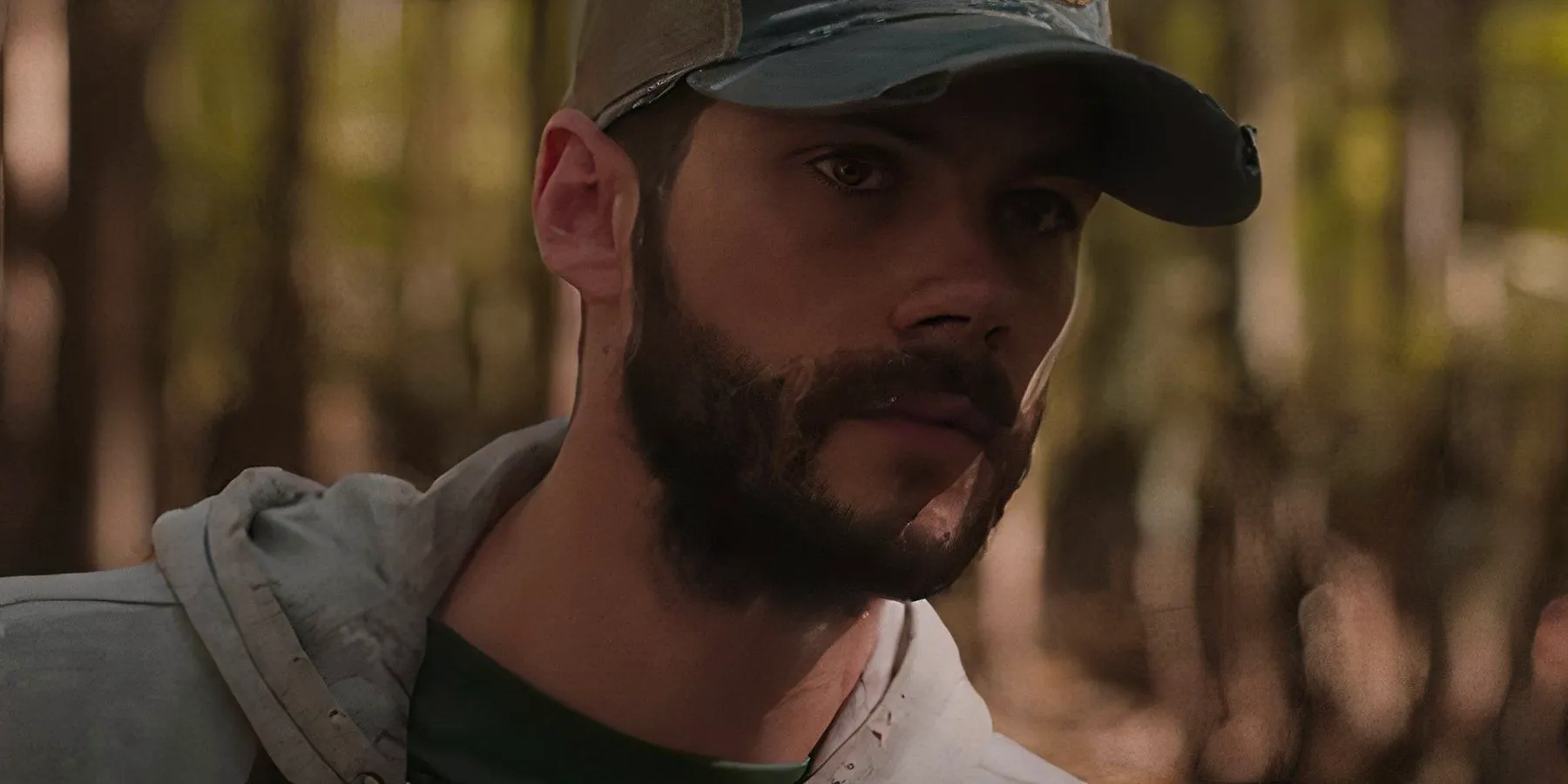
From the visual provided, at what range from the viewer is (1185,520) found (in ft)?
7.13

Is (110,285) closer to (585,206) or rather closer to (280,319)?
(280,319)

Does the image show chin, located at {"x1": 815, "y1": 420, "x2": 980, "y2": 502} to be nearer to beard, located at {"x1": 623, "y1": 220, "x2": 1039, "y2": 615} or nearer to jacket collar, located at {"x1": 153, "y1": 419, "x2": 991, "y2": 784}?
beard, located at {"x1": 623, "y1": 220, "x2": 1039, "y2": 615}

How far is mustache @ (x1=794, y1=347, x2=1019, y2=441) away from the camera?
4.00 ft

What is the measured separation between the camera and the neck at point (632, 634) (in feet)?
4.41

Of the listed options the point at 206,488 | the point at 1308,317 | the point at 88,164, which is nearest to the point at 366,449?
the point at 206,488

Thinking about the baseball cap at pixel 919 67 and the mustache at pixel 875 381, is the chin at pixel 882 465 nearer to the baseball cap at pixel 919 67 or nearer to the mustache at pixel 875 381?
the mustache at pixel 875 381

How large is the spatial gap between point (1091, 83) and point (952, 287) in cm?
20

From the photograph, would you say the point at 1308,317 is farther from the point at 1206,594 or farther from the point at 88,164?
the point at 88,164

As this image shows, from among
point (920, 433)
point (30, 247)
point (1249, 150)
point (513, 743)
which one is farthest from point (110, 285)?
point (1249, 150)

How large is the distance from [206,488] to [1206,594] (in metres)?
1.22

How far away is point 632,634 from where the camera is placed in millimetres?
1346

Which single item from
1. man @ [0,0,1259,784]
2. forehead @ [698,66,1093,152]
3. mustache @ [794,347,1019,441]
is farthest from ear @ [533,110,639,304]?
mustache @ [794,347,1019,441]

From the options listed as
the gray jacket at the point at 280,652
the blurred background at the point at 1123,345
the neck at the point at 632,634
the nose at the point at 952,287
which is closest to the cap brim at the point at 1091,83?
the nose at the point at 952,287

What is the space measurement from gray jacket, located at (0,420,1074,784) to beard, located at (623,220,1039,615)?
169 millimetres
